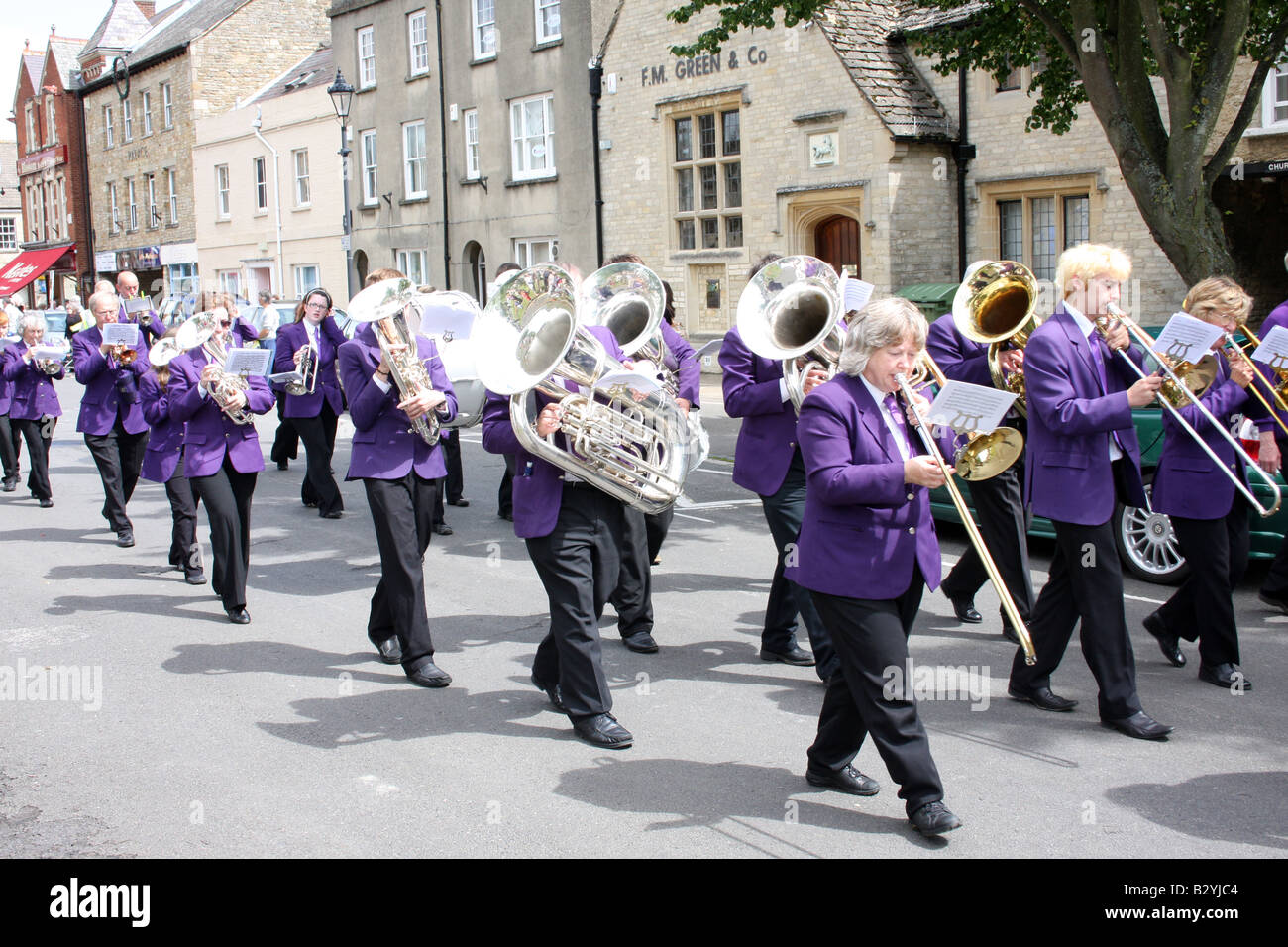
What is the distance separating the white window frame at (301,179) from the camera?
36344 millimetres

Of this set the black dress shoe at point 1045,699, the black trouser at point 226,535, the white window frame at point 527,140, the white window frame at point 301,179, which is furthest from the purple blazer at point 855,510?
the white window frame at point 301,179

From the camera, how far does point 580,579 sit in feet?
17.8

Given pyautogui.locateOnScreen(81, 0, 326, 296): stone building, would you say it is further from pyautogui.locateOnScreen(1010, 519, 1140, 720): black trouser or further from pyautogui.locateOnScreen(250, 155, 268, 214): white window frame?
pyautogui.locateOnScreen(1010, 519, 1140, 720): black trouser

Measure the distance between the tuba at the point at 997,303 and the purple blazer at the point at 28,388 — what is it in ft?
32.8

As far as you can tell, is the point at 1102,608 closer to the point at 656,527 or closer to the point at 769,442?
the point at 769,442

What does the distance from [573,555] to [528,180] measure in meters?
22.9

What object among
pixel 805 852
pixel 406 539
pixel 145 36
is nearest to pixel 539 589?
pixel 406 539

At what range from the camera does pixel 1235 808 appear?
466cm

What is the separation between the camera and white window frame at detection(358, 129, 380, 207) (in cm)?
3238

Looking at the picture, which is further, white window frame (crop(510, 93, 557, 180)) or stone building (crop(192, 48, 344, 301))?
stone building (crop(192, 48, 344, 301))

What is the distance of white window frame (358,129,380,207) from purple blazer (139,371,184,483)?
2442cm

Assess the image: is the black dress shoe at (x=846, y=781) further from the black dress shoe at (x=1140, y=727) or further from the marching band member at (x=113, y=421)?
the marching band member at (x=113, y=421)

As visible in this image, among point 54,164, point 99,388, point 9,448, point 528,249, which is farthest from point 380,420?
point 54,164

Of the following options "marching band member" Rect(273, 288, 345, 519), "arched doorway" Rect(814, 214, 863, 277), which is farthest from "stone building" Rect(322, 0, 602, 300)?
"marching band member" Rect(273, 288, 345, 519)
